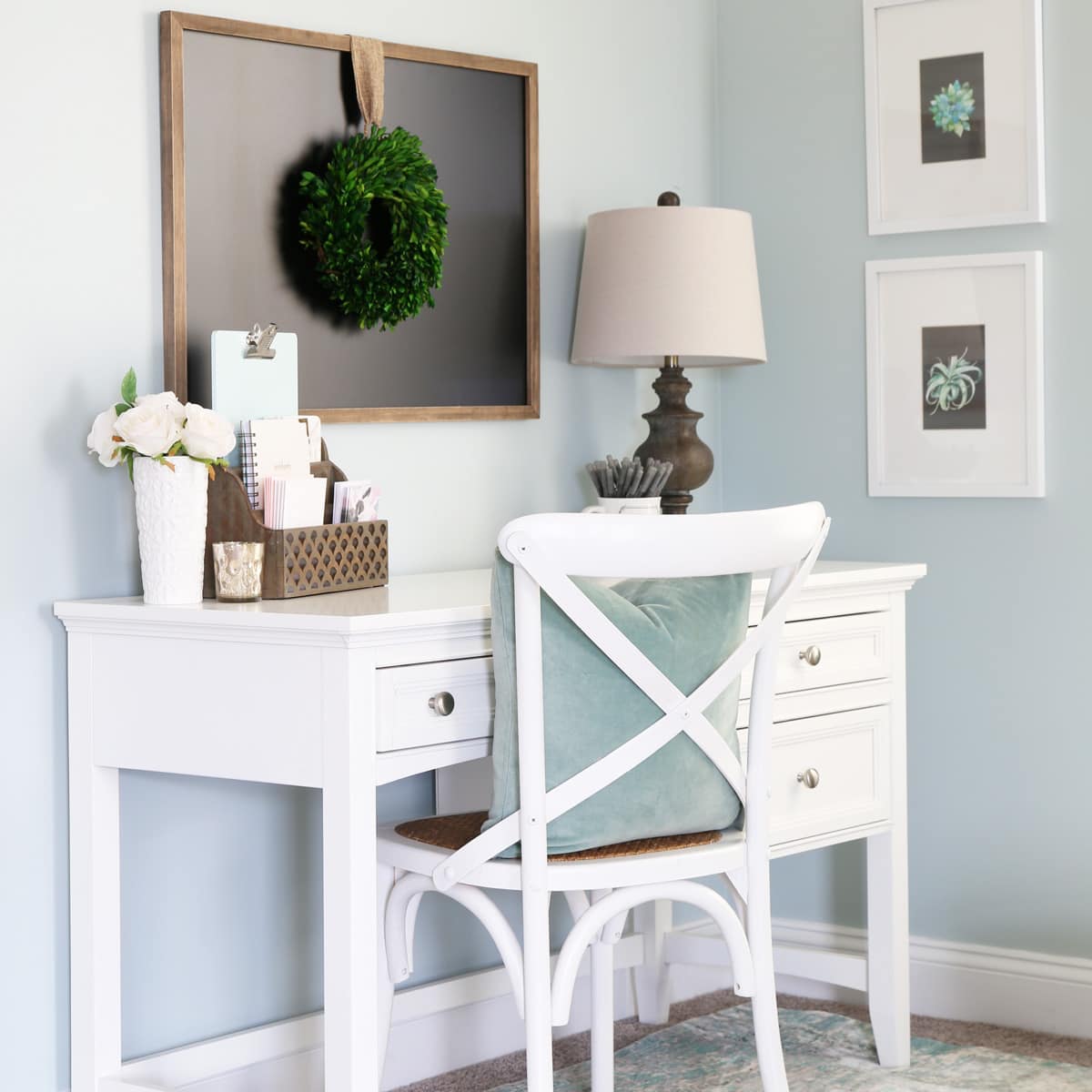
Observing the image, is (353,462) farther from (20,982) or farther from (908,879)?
(908,879)

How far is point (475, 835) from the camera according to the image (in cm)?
222

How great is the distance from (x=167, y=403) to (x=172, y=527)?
0.15m

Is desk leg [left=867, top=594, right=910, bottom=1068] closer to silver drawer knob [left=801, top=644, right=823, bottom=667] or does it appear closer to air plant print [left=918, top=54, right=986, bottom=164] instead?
silver drawer knob [left=801, top=644, right=823, bottom=667]

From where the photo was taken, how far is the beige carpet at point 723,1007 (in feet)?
8.89

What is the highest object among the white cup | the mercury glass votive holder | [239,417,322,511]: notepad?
[239,417,322,511]: notepad

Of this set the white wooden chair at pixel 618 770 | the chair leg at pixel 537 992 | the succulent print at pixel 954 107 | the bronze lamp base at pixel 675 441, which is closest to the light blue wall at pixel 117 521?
the bronze lamp base at pixel 675 441

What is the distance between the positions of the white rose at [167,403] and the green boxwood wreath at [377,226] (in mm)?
459

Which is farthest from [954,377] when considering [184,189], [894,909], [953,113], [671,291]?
[184,189]

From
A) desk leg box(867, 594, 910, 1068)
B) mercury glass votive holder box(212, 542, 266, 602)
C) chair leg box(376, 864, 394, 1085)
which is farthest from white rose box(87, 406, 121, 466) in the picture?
desk leg box(867, 594, 910, 1068)

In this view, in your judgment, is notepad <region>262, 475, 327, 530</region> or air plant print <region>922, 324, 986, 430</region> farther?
air plant print <region>922, 324, 986, 430</region>

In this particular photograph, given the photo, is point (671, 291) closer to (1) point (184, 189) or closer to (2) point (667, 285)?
(2) point (667, 285)

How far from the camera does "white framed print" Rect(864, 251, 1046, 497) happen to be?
9.61ft

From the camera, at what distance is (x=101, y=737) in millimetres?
2186

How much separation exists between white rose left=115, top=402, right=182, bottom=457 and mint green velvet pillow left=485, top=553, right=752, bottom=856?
1.53ft
